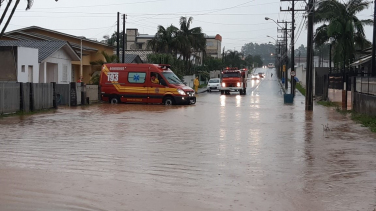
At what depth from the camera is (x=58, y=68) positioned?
40.2 metres

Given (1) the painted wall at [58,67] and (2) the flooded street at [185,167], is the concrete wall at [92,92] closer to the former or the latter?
(1) the painted wall at [58,67]

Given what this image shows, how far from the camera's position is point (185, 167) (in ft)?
35.0

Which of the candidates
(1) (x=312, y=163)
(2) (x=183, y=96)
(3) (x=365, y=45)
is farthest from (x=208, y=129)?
(3) (x=365, y=45)

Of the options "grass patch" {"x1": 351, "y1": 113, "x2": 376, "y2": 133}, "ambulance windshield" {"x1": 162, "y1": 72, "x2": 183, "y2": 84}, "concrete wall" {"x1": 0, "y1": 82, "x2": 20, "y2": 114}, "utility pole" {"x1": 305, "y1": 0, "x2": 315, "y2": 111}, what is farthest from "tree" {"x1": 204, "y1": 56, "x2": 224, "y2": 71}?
"grass patch" {"x1": 351, "y1": 113, "x2": 376, "y2": 133}

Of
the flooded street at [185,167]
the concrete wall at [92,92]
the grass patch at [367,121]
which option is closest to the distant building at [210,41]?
the concrete wall at [92,92]

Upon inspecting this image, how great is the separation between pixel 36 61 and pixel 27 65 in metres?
1.49

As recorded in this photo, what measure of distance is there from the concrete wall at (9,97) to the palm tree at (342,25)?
2744 centimetres

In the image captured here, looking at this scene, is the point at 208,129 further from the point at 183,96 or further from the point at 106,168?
the point at 183,96

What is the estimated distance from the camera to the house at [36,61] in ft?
104

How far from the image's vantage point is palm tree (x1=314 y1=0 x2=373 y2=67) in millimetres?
45375

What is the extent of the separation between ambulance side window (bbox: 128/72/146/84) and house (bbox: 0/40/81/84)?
615 cm

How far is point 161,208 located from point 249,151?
593cm

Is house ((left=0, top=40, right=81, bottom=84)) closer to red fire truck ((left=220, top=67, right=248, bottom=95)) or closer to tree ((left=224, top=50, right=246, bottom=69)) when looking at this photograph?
red fire truck ((left=220, top=67, right=248, bottom=95))

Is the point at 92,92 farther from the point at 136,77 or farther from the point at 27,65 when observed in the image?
the point at 27,65
